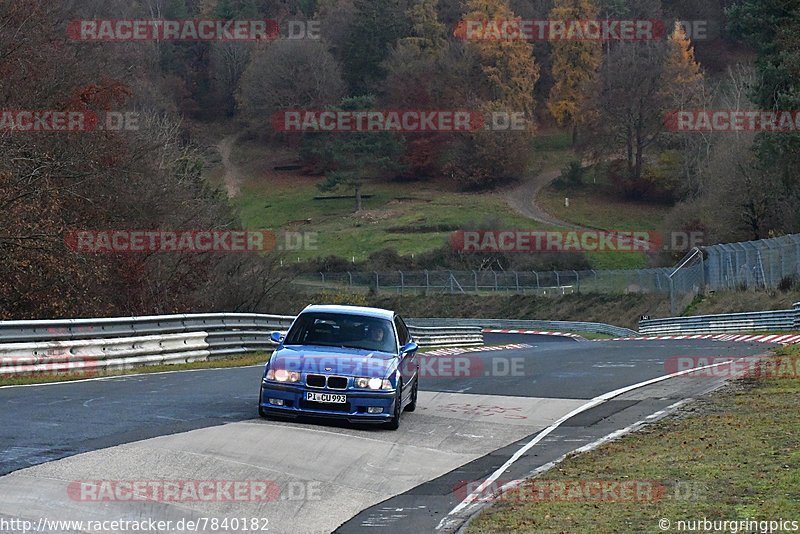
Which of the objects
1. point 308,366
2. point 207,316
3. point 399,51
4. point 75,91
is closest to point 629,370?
point 207,316

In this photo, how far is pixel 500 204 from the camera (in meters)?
96.3

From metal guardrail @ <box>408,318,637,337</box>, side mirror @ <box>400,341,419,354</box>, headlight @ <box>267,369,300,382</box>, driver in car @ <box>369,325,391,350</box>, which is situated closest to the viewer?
headlight @ <box>267,369,300,382</box>

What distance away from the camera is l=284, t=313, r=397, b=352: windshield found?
1434cm

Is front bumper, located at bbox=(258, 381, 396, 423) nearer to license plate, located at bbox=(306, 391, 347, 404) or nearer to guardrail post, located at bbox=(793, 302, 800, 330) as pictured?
license plate, located at bbox=(306, 391, 347, 404)

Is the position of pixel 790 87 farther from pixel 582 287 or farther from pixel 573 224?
pixel 573 224

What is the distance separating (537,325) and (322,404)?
162ft

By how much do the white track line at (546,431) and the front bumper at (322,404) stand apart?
5.83 feet

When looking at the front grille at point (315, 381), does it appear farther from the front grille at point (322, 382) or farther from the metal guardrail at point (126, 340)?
the metal guardrail at point (126, 340)

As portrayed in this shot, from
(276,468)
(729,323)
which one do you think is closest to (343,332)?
(276,468)

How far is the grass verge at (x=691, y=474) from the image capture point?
8.57 metres

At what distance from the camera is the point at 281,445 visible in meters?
11.7

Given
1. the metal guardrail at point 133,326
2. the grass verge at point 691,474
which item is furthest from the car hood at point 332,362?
the metal guardrail at point 133,326

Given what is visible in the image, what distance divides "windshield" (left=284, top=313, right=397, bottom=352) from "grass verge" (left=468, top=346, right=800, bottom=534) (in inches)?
130

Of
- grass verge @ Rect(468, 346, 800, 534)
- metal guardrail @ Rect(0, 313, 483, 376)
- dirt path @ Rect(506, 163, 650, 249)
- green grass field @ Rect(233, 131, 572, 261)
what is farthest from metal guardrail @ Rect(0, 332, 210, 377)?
dirt path @ Rect(506, 163, 650, 249)
